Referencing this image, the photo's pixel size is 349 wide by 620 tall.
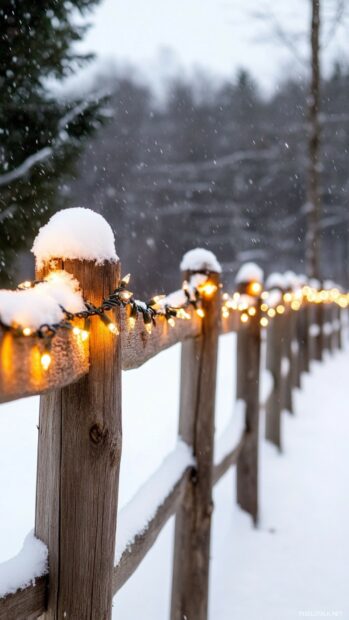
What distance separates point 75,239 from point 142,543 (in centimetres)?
116

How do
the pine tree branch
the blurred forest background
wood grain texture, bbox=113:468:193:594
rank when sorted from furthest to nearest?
the blurred forest background
the pine tree branch
wood grain texture, bbox=113:468:193:594

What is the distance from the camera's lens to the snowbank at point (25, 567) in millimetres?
1265

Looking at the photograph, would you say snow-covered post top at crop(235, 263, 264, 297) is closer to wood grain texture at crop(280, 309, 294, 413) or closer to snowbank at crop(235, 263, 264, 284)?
snowbank at crop(235, 263, 264, 284)

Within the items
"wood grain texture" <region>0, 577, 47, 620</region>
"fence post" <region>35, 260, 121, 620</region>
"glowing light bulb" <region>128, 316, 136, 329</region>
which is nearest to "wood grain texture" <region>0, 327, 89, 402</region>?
"fence post" <region>35, 260, 121, 620</region>

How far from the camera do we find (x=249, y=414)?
4.26 m

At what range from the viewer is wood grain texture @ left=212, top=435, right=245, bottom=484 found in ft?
10.5

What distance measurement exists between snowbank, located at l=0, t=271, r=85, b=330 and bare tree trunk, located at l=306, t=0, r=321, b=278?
1081cm

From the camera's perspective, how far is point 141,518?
6.57 feet

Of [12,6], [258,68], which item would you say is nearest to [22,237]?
[12,6]

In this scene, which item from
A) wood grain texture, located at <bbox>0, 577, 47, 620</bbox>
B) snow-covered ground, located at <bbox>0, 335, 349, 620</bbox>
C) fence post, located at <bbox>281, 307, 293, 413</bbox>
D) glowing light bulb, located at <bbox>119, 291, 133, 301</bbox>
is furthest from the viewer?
fence post, located at <bbox>281, 307, 293, 413</bbox>

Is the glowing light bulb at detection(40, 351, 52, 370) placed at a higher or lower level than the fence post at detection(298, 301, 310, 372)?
lower

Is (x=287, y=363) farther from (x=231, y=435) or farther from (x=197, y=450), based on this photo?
(x=197, y=450)

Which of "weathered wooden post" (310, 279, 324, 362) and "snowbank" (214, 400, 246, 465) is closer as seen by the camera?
"snowbank" (214, 400, 246, 465)

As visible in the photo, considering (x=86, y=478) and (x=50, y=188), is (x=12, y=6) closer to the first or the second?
(x=50, y=188)
